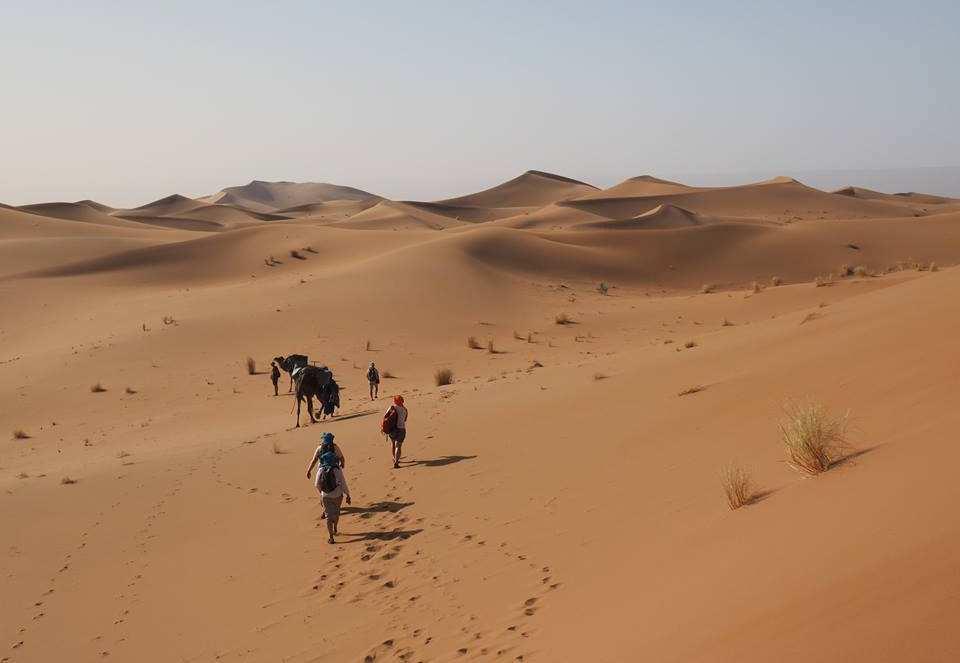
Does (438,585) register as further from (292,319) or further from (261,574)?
(292,319)

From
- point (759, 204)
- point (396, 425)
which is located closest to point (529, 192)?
point (759, 204)

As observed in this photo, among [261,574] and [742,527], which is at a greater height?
[742,527]

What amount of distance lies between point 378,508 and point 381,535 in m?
1.09

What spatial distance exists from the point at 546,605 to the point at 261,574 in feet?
11.9

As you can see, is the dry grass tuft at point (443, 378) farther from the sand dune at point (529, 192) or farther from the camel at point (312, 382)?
the sand dune at point (529, 192)

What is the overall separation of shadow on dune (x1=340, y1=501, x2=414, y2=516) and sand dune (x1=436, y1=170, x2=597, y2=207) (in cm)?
10243

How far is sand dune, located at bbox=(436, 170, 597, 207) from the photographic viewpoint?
11988 centimetres

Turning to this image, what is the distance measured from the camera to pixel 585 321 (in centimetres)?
2830

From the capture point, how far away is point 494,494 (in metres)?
9.73

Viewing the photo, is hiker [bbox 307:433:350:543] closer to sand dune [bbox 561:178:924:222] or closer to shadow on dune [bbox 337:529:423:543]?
shadow on dune [bbox 337:529:423:543]

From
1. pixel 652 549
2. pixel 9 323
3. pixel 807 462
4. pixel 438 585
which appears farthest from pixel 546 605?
pixel 9 323

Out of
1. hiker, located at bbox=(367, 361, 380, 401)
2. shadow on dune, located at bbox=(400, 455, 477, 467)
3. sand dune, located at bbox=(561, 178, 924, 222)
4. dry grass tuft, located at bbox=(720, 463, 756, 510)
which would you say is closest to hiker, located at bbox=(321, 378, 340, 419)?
hiker, located at bbox=(367, 361, 380, 401)

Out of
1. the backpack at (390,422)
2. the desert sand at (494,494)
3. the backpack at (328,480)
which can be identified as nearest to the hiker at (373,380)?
the desert sand at (494,494)

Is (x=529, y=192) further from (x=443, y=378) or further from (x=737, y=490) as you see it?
(x=737, y=490)
